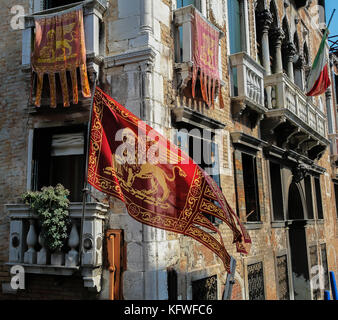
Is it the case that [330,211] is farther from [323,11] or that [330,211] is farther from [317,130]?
[323,11]

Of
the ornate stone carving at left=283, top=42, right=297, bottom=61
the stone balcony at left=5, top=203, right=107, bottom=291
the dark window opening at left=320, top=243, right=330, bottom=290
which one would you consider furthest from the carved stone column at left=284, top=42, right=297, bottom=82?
the stone balcony at left=5, top=203, right=107, bottom=291

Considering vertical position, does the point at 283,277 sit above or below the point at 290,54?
below

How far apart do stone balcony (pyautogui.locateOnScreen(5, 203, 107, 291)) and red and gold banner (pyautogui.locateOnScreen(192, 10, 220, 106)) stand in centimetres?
297

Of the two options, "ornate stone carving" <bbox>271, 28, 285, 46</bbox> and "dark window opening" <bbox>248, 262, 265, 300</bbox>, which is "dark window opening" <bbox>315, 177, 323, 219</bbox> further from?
"dark window opening" <bbox>248, 262, 265, 300</bbox>

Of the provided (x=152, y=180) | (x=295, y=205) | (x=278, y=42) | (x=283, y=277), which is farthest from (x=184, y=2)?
(x=295, y=205)

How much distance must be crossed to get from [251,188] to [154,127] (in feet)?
13.7

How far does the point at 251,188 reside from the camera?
1002cm

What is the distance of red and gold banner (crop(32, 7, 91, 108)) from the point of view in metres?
6.82

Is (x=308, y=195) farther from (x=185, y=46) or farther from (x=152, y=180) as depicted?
(x=152, y=180)

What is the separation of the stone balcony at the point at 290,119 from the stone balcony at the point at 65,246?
5955 millimetres

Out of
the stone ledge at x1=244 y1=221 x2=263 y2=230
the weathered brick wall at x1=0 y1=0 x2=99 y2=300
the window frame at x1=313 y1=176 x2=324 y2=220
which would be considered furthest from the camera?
the window frame at x1=313 y1=176 x2=324 y2=220

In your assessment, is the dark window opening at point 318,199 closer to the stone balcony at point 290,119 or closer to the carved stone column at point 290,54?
the stone balcony at point 290,119

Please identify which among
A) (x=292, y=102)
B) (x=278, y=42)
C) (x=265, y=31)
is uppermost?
(x=278, y=42)

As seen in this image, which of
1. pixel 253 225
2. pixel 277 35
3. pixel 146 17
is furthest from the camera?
pixel 277 35
